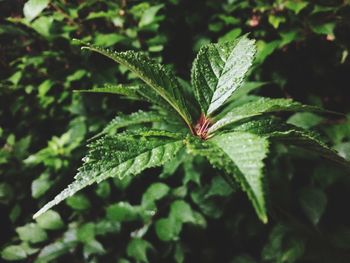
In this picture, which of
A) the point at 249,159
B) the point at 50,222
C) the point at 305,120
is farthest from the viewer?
the point at 50,222

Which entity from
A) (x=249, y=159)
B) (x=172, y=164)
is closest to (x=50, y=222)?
(x=172, y=164)

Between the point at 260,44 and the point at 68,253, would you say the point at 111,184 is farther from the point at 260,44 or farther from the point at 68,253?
the point at 260,44

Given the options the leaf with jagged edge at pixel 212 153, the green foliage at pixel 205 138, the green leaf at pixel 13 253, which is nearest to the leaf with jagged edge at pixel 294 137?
the green foliage at pixel 205 138

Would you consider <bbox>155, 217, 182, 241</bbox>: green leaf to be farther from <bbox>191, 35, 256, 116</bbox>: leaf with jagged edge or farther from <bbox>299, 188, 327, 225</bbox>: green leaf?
<bbox>191, 35, 256, 116</bbox>: leaf with jagged edge

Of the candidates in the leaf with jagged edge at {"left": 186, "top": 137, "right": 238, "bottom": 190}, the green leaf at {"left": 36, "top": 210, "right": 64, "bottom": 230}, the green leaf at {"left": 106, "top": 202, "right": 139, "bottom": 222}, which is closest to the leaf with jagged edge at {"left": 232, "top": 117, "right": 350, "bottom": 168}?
the leaf with jagged edge at {"left": 186, "top": 137, "right": 238, "bottom": 190}

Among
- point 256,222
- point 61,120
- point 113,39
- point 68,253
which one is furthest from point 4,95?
point 256,222

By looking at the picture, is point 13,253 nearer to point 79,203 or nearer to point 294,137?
point 79,203
